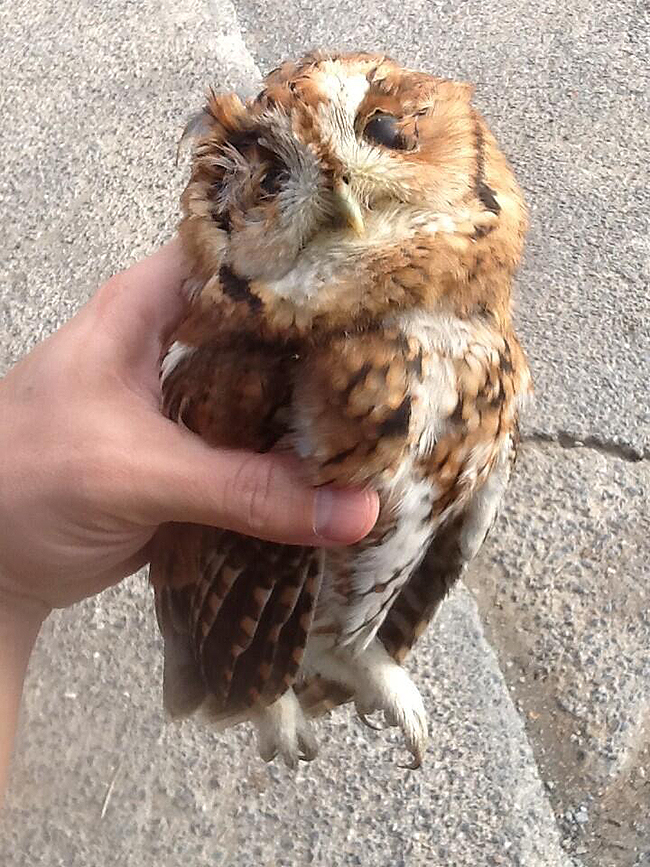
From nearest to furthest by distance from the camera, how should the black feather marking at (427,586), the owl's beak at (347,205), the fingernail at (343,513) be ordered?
the owl's beak at (347,205), the fingernail at (343,513), the black feather marking at (427,586)

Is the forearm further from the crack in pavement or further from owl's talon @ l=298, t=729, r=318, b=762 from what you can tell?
the crack in pavement

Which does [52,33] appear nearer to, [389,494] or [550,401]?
[550,401]

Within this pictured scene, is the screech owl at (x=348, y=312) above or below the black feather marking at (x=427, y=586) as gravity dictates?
above

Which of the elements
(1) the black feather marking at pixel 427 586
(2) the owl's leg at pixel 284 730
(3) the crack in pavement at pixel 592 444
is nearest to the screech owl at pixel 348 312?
(1) the black feather marking at pixel 427 586

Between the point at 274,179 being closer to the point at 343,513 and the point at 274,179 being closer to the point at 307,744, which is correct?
the point at 343,513

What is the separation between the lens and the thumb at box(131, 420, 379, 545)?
782 millimetres

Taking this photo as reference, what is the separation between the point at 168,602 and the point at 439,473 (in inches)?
16.1

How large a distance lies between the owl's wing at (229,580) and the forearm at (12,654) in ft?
0.53

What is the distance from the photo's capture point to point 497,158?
83 cm

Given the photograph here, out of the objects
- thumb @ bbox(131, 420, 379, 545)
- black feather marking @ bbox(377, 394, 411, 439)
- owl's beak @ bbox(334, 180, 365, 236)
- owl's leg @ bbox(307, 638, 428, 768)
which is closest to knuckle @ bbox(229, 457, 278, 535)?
thumb @ bbox(131, 420, 379, 545)

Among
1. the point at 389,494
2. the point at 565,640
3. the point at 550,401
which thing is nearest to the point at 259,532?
the point at 389,494

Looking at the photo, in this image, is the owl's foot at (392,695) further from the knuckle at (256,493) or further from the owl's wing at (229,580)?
the knuckle at (256,493)

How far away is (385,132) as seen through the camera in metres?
0.72

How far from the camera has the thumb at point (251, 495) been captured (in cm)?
78
